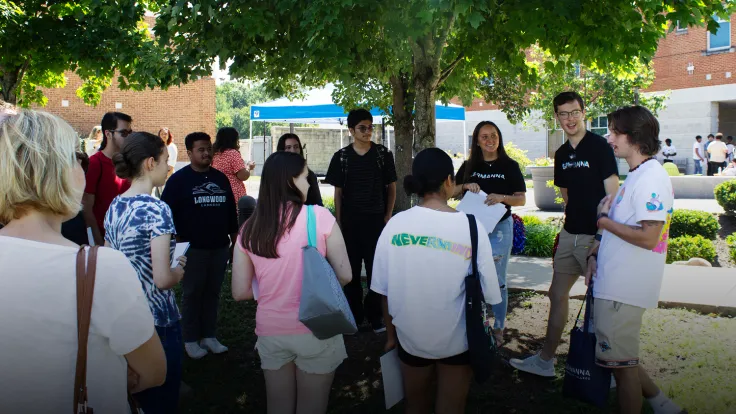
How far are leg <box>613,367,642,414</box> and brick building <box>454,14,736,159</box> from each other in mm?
23328

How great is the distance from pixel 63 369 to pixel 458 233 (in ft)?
6.03

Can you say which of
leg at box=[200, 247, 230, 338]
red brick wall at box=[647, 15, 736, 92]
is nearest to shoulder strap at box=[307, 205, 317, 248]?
leg at box=[200, 247, 230, 338]

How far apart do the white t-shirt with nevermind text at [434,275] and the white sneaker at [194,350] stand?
2.77 m

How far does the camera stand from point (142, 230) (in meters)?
3.05

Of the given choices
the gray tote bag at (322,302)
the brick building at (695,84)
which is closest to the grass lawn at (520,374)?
the gray tote bag at (322,302)

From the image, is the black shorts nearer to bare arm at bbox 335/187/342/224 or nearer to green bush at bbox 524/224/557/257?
bare arm at bbox 335/187/342/224

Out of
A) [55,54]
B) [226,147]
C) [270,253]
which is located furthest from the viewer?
[55,54]

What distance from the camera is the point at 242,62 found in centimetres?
549

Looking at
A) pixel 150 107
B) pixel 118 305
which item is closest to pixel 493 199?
pixel 118 305

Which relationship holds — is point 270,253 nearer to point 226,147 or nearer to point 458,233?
point 458,233

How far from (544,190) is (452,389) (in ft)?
45.1

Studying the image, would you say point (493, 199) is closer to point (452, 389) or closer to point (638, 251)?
point (638, 251)

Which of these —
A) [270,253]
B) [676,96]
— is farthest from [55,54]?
[676,96]

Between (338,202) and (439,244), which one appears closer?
(439,244)
